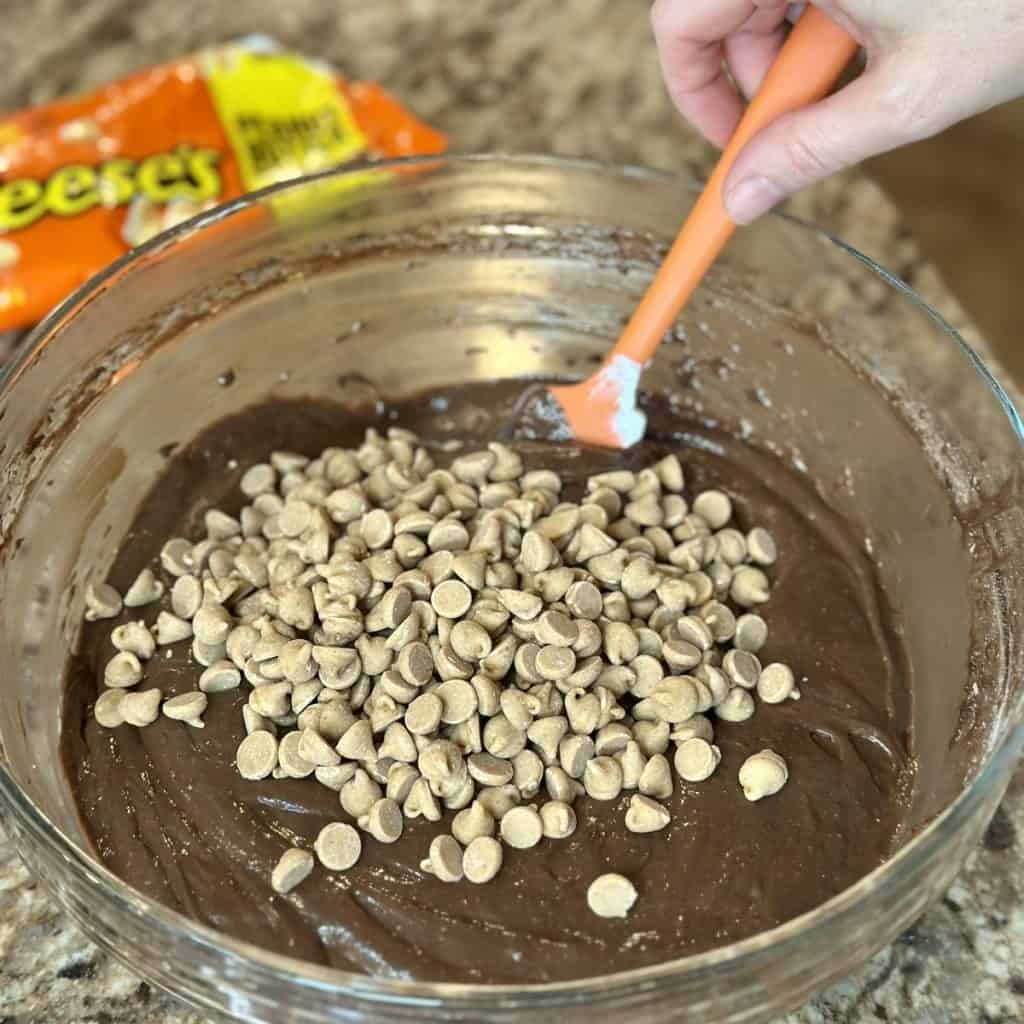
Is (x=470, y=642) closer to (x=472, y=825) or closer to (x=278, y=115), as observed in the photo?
(x=472, y=825)

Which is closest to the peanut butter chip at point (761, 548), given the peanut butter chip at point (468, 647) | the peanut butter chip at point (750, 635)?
the peanut butter chip at point (468, 647)

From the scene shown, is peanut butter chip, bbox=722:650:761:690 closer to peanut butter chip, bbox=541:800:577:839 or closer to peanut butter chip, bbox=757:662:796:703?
peanut butter chip, bbox=757:662:796:703

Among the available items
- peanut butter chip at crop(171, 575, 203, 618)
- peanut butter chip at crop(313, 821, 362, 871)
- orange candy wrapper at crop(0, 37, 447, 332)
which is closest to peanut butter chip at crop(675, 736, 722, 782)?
peanut butter chip at crop(313, 821, 362, 871)

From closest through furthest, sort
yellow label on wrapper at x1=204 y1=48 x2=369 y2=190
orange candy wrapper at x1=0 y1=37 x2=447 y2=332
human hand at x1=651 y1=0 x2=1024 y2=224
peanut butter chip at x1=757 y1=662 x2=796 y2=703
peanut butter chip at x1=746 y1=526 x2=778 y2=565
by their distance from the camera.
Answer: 1. human hand at x1=651 y1=0 x2=1024 y2=224
2. peanut butter chip at x1=757 y1=662 x2=796 y2=703
3. peanut butter chip at x1=746 y1=526 x2=778 y2=565
4. orange candy wrapper at x1=0 y1=37 x2=447 y2=332
5. yellow label on wrapper at x1=204 y1=48 x2=369 y2=190

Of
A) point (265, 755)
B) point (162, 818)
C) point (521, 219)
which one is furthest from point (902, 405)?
point (162, 818)

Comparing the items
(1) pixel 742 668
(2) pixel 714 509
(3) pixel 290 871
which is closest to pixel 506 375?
(2) pixel 714 509

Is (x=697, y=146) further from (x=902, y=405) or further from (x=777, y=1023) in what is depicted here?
(x=777, y=1023)

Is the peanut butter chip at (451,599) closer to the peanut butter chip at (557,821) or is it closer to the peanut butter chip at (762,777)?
the peanut butter chip at (557,821)
